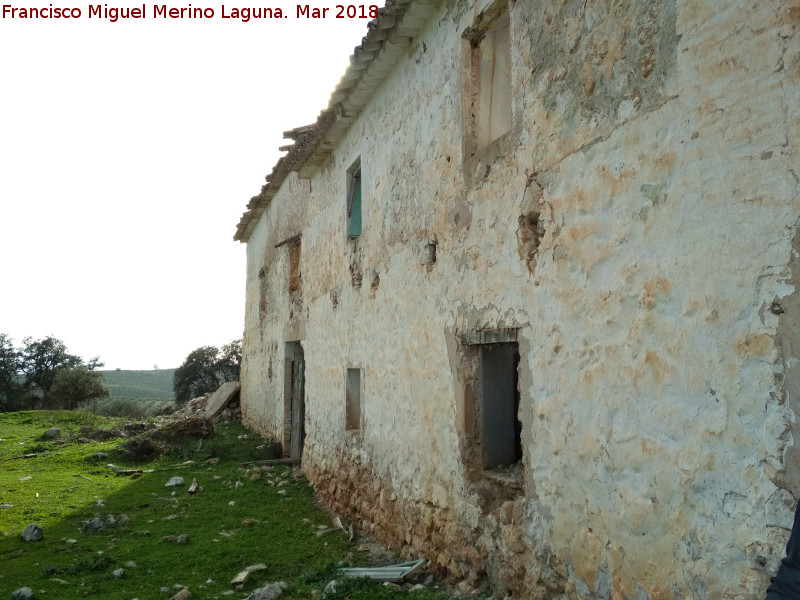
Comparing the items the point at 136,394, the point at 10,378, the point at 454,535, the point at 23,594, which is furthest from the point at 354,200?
the point at 136,394

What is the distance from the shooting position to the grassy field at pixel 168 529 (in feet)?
17.3

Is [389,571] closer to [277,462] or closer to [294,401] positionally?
[277,462]

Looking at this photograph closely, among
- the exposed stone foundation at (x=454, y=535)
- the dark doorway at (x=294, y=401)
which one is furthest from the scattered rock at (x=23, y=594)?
the dark doorway at (x=294, y=401)

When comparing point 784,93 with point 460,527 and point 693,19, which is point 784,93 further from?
point 460,527

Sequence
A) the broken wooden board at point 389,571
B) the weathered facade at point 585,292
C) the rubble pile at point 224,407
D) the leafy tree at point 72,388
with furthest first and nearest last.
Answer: the leafy tree at point 72,388 < the rubble pile at point 224,407 < the broken wooden board at point 389,571 < the weathered facade at point 585,292

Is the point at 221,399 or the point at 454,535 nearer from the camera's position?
the point at 454,535

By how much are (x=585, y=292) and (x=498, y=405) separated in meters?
1.58

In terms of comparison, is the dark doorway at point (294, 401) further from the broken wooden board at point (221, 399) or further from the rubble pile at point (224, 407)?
the broken wooden board at point (221, 399)

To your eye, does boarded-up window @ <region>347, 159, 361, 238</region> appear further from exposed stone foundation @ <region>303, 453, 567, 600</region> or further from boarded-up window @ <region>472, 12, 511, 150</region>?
boarded-up window @ <region>472, 12, 511, 150</region>

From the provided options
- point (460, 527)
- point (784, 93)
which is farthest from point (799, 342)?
point (460, 527)

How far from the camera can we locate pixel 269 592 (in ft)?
15.8

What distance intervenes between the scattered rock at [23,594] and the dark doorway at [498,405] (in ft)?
12.7

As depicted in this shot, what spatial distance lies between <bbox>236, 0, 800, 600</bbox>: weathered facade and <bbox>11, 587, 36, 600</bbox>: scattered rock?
3.04m

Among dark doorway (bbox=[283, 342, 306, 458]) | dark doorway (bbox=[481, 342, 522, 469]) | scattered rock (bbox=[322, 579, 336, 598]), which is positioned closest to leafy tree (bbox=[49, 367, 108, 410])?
dark doorway (bbox=[283, 342, 306, 458])
